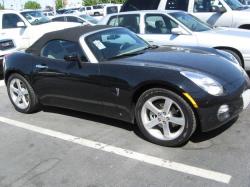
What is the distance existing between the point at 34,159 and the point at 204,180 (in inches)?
78.2

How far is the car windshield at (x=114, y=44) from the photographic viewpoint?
5148 millimetres

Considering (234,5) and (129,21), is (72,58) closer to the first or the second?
(129,21)

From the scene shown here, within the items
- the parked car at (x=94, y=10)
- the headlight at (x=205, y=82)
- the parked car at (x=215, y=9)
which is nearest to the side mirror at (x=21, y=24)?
the parked car at (x=215, y=9)

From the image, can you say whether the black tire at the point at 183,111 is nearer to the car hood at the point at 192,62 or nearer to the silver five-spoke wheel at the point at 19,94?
the car hood at the point at 192,62

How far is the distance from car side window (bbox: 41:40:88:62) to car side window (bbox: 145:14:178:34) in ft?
10.4

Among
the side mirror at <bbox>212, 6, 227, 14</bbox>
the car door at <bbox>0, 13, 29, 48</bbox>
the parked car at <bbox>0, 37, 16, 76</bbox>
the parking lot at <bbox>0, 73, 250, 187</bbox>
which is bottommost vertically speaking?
the parking lot at <bbox>0, 73, 250, 187</bbox>

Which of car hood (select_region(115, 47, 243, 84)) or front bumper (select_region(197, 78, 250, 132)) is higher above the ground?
car hood (select_region(115, 47, 243, 84))

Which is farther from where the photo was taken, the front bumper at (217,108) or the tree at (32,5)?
the tree at (32,5)

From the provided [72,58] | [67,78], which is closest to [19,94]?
[67,78]

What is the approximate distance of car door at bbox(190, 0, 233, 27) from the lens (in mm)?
10422

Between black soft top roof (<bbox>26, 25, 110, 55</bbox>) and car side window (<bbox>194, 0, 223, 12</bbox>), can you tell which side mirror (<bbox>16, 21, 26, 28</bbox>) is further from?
black soft top roof (<bbox>26, 25, 110, 55</bbox>)

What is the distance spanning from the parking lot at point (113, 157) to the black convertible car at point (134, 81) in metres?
0.27

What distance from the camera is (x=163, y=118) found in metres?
4.45

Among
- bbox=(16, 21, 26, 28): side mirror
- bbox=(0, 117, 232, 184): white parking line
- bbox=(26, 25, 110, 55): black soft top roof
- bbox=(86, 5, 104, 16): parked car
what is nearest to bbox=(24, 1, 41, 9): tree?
bbox=(86, 5, 104, 16): parked car
